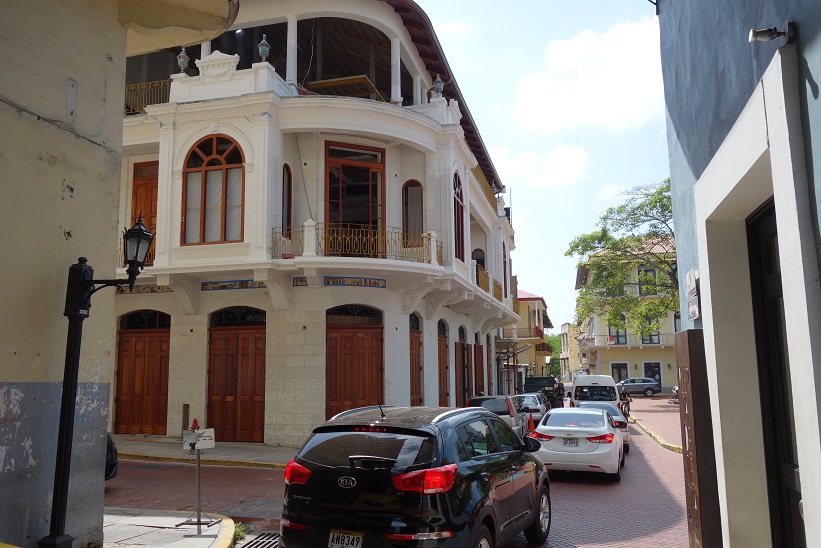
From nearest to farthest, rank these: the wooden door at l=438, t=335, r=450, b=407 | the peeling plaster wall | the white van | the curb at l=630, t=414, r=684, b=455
Answer: the peeling plaster wall → the curb at l=630, t=414, r=684, b=455 → the wooden door at l=438, t=335, r=450, b=407 → the white van

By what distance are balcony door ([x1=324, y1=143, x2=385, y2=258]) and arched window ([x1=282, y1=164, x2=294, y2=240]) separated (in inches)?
39.8

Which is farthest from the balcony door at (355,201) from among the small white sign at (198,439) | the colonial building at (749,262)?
the colonial building at (749,262)

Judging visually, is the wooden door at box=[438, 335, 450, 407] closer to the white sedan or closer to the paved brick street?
the paved brick street

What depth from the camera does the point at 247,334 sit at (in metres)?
17.7

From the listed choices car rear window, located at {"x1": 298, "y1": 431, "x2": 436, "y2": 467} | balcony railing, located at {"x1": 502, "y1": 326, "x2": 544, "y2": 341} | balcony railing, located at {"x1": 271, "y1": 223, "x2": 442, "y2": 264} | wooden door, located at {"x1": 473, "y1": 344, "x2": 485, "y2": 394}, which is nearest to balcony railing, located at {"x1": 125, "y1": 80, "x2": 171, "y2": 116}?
balcony railing, located at {"x1": 271, "y1": 223, "x2": 442, "y2": 264}

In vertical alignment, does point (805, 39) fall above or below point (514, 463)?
above

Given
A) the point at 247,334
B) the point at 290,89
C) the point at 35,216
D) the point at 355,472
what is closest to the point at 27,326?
the point at 35,216

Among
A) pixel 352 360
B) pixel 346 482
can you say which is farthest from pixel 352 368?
pixel 346 482

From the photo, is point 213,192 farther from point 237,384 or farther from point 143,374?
point 143,374

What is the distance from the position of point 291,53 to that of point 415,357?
954cm

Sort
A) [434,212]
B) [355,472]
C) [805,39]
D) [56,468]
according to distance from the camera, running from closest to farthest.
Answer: [805,39], [355,472], [56,468], [434,212]

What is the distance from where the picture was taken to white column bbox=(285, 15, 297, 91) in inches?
698

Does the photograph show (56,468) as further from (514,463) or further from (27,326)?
(514,463)

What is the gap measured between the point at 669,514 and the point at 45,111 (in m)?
9.68
